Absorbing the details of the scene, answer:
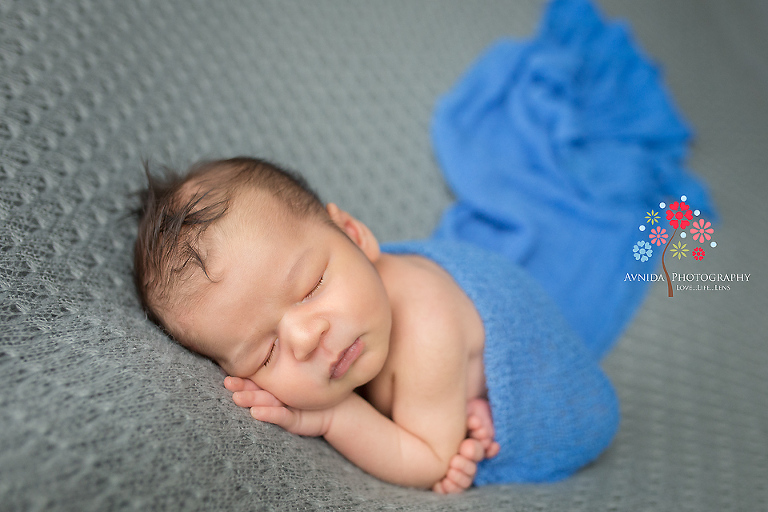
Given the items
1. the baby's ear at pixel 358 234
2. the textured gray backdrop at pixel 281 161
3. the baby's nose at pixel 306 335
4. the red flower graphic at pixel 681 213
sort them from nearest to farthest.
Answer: the textured gray backdrop at pixel 281 161 < the baby's nose at pixel 306 335 < the baby's ear at pixel 358 234 < the red flower graphic at pixel 681 213

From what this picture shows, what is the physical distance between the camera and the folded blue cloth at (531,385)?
3.08 feet

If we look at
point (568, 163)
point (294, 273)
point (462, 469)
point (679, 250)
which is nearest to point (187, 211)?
point (294, 273)

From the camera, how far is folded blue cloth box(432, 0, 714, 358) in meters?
1.35

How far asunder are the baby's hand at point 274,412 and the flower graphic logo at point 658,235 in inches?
39.9

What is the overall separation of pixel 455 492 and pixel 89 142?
2.91 ft

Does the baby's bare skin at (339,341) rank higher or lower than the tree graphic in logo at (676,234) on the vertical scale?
lower

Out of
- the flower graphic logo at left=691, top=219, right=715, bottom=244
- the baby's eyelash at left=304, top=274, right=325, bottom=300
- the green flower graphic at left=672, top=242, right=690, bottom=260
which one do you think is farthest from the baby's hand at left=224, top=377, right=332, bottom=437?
the flower graphic logo at left=691, top=219, right=715, bottom=244

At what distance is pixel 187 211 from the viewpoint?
77cm

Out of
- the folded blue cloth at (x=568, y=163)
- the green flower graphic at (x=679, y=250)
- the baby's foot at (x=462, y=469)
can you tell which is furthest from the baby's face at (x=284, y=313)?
the green flower graphic at (x=679, y=250)

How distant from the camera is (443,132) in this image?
1.49 m

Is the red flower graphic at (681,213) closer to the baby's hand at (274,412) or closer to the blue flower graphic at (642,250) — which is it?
the blue flower graphic at (642,250)

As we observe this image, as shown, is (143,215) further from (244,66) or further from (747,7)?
(747,7)

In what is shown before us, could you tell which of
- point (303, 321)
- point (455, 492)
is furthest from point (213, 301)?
point (455, 492)

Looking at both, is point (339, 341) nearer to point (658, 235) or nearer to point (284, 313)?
point (284, 313)
